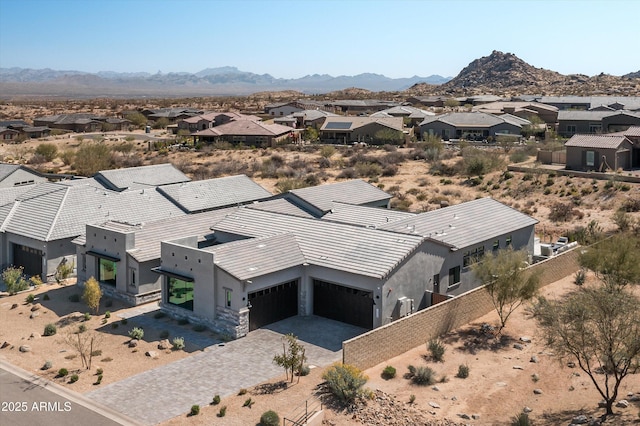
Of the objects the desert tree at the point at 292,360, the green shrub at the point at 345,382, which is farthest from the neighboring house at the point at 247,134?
the green shrub at the point at 345,382

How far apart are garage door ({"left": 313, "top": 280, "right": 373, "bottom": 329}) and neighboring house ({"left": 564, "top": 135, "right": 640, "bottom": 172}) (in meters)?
38.6

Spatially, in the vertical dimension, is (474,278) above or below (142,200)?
below

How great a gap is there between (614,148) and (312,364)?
146 feet

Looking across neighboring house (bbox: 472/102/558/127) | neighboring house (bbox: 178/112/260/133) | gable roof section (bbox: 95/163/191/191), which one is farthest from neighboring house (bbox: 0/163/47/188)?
neighboring house (bbox: 472/102/558/127)

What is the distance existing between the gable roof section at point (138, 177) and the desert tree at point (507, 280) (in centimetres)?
2719

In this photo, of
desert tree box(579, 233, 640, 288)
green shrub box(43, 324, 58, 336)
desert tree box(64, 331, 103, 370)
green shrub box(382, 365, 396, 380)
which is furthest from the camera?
Answer: desert tree box(579, 233, 640, 288)

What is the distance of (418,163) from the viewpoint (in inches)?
2859

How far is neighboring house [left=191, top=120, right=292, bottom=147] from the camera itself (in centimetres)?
8956

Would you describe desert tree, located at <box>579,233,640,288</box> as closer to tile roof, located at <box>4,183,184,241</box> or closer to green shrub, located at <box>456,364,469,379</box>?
green shrub, located at <box>456,364,469,379</box>

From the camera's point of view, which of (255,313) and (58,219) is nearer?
(255,313)

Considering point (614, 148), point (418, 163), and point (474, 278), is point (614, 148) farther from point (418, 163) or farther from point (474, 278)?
point (474, 278)

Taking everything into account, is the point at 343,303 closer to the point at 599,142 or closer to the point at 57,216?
the point at 57,216

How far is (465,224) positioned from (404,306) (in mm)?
7973

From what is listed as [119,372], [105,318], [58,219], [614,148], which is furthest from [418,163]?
[119,372]
